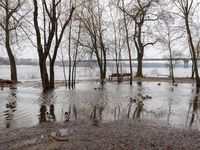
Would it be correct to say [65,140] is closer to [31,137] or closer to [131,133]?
[31,137]

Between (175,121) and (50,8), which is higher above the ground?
(50,8)

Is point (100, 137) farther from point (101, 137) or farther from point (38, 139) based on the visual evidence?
point (38, 139)

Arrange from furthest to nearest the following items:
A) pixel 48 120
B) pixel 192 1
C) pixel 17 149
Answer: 1. pixel 192 1
2. pixel 48 120
3. pixel 17 149

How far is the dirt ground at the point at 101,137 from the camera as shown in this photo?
3.05m

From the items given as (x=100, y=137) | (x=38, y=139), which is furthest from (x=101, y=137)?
(x=38, y=139)

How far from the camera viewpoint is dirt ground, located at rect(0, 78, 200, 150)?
305cm

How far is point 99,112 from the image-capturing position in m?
5.80

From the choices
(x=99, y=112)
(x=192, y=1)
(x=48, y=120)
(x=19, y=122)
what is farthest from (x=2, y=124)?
(x=192, y=1)

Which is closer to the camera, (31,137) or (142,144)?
(142,144)

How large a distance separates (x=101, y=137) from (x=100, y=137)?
0.02 m

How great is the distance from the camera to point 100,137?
11.4 feet

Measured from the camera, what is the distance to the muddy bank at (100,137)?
3.07 meters

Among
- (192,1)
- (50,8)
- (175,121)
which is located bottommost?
(175,121)

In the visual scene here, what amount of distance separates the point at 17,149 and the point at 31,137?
55 centimetres
